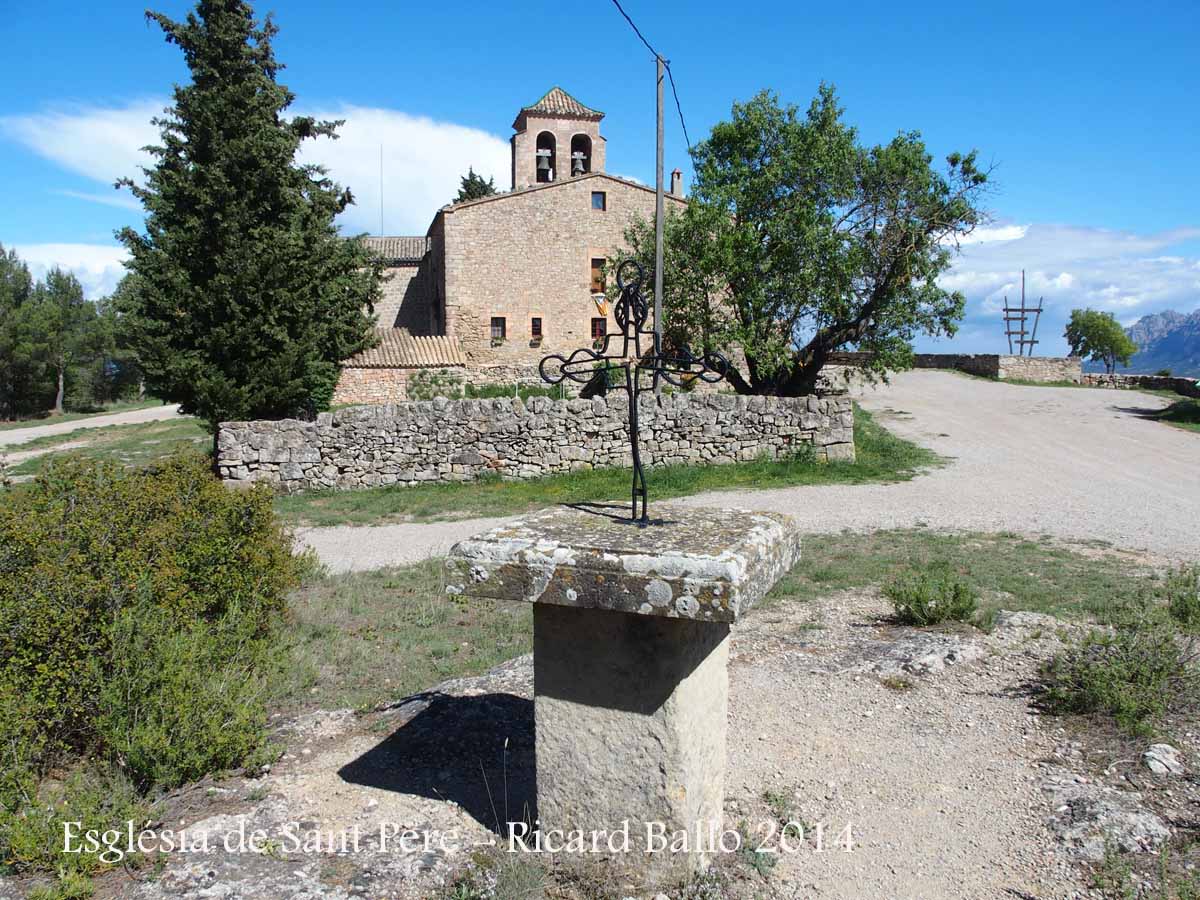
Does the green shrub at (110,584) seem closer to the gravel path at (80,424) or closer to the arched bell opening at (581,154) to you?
the gravel path at (80,424)

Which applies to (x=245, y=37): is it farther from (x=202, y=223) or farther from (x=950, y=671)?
(x=950, y=671)

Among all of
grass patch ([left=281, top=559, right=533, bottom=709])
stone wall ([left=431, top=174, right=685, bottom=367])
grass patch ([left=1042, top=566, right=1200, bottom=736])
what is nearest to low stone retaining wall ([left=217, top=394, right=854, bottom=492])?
grass patch ([left=281, top=559, right=533, bottom=709])

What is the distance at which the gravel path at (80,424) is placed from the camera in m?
25.6

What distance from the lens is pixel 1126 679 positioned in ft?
15.1

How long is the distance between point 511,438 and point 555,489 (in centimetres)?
145

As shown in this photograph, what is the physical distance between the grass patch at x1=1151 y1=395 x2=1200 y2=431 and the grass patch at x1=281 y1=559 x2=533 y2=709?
21222mm

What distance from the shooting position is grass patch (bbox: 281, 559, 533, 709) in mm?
5164

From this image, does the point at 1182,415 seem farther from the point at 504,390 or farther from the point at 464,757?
the point at 464,757

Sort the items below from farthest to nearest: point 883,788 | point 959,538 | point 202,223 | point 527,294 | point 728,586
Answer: point 527,294
point 202,223
point 959,538
point 883,788
point 728,586

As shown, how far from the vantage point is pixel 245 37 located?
675 inches

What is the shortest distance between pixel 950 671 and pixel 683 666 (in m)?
3.01

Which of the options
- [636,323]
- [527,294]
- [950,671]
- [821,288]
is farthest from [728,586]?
[527,294]

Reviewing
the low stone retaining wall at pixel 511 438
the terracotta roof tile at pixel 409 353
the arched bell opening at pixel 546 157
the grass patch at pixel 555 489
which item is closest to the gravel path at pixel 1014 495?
the grass patch at pixel 555 489

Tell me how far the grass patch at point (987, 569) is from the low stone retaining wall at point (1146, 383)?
80.4 feet
